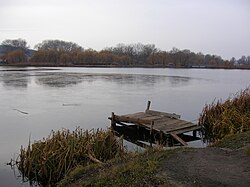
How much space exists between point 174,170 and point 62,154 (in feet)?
10.5

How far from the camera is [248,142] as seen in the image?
727 centimetres

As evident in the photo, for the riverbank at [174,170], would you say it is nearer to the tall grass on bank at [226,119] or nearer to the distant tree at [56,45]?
the tall grass on bank at [226,119]

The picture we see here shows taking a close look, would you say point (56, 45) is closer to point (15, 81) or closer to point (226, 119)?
point (15, 81)

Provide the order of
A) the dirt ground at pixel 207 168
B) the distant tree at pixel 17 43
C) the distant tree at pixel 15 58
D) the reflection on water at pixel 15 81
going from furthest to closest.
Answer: the distant tree at pixel 17 43
the distant tree at pixel 15 58
the reflection on water at pixel 15 81
the dirt ground at pixel 207 168

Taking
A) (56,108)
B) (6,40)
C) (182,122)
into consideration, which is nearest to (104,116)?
(56,108)

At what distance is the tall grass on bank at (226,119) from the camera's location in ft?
38.4

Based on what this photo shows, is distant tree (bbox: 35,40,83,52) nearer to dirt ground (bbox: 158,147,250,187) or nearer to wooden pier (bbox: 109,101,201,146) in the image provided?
wooden pier (bbox: 109,101,201,146)

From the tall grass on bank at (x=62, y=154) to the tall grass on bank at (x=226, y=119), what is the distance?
5.10 metres

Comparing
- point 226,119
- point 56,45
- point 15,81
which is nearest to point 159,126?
point 226,119

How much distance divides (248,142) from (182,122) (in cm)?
552

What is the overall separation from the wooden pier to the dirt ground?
4.62m

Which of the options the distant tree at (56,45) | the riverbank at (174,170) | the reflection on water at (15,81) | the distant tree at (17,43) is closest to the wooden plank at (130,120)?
the riverbank at (174,170)

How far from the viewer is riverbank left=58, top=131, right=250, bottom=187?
4738mm

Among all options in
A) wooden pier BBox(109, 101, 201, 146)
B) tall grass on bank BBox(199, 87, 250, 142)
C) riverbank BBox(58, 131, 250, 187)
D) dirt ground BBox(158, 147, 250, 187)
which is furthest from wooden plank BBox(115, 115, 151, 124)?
dirt ground BBox(158, 147, 250, 187)
